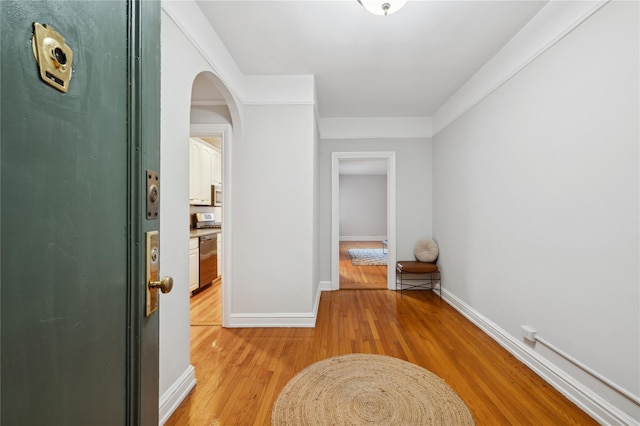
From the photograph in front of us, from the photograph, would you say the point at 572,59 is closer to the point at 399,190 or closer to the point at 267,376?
the point at 399,190

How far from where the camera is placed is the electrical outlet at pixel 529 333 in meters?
2.08

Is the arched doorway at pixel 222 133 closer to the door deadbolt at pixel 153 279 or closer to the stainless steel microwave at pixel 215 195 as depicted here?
the stainless steel microwave at pixel 215 195

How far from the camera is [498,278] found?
2.56m

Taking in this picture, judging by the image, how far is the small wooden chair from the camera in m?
3.77

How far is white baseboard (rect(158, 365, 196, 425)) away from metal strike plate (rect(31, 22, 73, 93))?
1.65 m

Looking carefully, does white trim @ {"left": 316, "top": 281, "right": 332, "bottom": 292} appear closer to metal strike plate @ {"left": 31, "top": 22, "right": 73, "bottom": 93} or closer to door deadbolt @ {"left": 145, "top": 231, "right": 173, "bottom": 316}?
door deadbolt @ {"left": 145, "top": 231, "right": 173, "bottom": 316}

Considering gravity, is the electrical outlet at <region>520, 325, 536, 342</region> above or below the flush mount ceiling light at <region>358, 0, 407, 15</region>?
below

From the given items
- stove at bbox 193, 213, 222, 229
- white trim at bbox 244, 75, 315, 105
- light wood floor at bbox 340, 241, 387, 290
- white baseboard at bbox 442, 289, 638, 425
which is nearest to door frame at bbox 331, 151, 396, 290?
light wood floor at bbox 340, 241, 387, 290

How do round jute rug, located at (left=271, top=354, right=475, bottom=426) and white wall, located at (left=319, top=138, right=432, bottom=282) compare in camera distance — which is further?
white wall, located at (left=319, top=138, right=432, bottom=282)

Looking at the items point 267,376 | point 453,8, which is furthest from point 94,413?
point 453,8

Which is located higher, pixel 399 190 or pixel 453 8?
pixel 453 8

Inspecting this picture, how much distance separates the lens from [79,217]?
0.58m

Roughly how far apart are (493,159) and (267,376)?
267cm

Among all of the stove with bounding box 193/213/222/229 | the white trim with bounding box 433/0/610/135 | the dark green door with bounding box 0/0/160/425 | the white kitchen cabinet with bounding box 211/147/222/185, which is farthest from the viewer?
the white kitchen cabinet with bounding box 211/147/222/185
